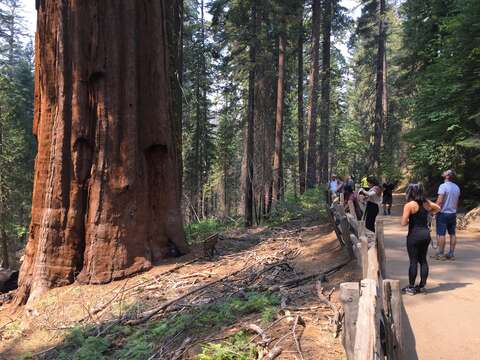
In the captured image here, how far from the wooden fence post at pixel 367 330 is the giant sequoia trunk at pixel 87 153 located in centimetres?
657

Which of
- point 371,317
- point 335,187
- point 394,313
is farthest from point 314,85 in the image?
point 371,317

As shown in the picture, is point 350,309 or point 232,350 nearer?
point 350,309

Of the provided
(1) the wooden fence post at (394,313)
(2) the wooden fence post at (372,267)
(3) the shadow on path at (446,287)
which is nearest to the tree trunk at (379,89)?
(3) the shadow on path at (446,287)

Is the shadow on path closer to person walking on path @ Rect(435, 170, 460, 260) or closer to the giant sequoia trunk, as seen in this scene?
person walking on path @ Rect(435, 170, 460, 260)

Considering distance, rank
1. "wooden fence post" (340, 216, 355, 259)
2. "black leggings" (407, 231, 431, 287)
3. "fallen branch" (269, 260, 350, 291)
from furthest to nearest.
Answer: "wooden fence post" (340, 216, 355, 259)
"fallen branch" (269, 260, 350, 291)
"black leggings" (407, 231, 431, 287)

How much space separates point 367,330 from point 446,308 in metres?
3.99

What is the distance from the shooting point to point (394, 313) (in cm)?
495

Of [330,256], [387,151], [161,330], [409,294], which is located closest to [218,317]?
[161,330]

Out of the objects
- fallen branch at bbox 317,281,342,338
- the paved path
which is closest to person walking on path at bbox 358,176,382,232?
the paved path

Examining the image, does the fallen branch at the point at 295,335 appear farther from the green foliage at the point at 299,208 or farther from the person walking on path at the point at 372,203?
the green foliage at the point at 299,208

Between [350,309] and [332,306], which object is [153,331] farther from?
[350,309]

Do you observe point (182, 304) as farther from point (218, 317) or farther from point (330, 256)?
point (330, 256)

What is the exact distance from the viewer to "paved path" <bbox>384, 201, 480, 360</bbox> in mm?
5207

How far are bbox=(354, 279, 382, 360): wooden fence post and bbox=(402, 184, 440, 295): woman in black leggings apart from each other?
3124 mm
